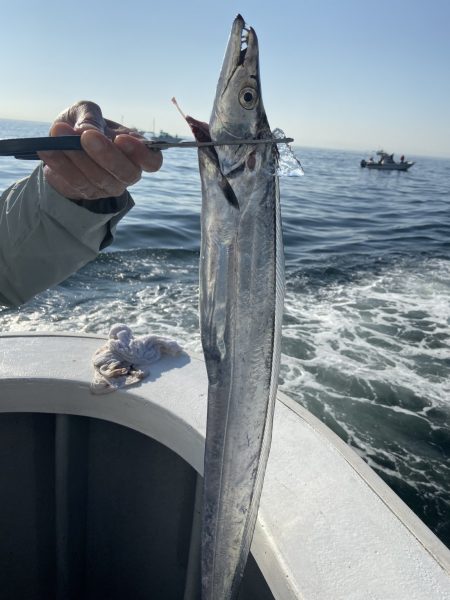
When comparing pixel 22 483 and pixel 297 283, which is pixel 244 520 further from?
pixel 297 283

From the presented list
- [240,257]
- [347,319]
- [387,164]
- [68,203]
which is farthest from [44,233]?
[387,164]

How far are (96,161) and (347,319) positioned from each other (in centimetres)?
664

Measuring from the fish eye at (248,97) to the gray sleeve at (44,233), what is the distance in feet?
2.18

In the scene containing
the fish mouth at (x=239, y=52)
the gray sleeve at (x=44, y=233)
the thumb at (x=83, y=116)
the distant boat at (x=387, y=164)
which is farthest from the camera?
the distant boat at (x=387, y=164)

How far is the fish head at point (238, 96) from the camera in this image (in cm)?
110

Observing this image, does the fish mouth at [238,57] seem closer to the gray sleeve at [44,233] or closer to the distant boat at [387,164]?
the gray sleeve at [44,233]

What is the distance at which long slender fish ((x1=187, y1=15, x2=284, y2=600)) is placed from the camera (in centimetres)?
110

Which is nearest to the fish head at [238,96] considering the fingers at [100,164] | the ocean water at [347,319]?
the fingers at [100,164]

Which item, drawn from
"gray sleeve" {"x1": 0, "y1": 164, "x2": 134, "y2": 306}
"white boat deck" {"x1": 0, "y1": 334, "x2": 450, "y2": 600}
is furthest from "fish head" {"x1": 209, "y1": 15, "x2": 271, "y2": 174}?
"white boat deck" {"x1": 0, "y1": 334, "x2": 450, "y2": 600}

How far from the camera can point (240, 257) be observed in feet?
3.61

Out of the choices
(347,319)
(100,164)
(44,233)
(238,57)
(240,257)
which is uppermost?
(238,57)

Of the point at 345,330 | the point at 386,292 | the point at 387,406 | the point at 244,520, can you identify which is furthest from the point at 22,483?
the point at 386,292

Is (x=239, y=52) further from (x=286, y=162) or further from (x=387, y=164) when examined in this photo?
(x=387, y=164)

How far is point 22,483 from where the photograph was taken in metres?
2.60
